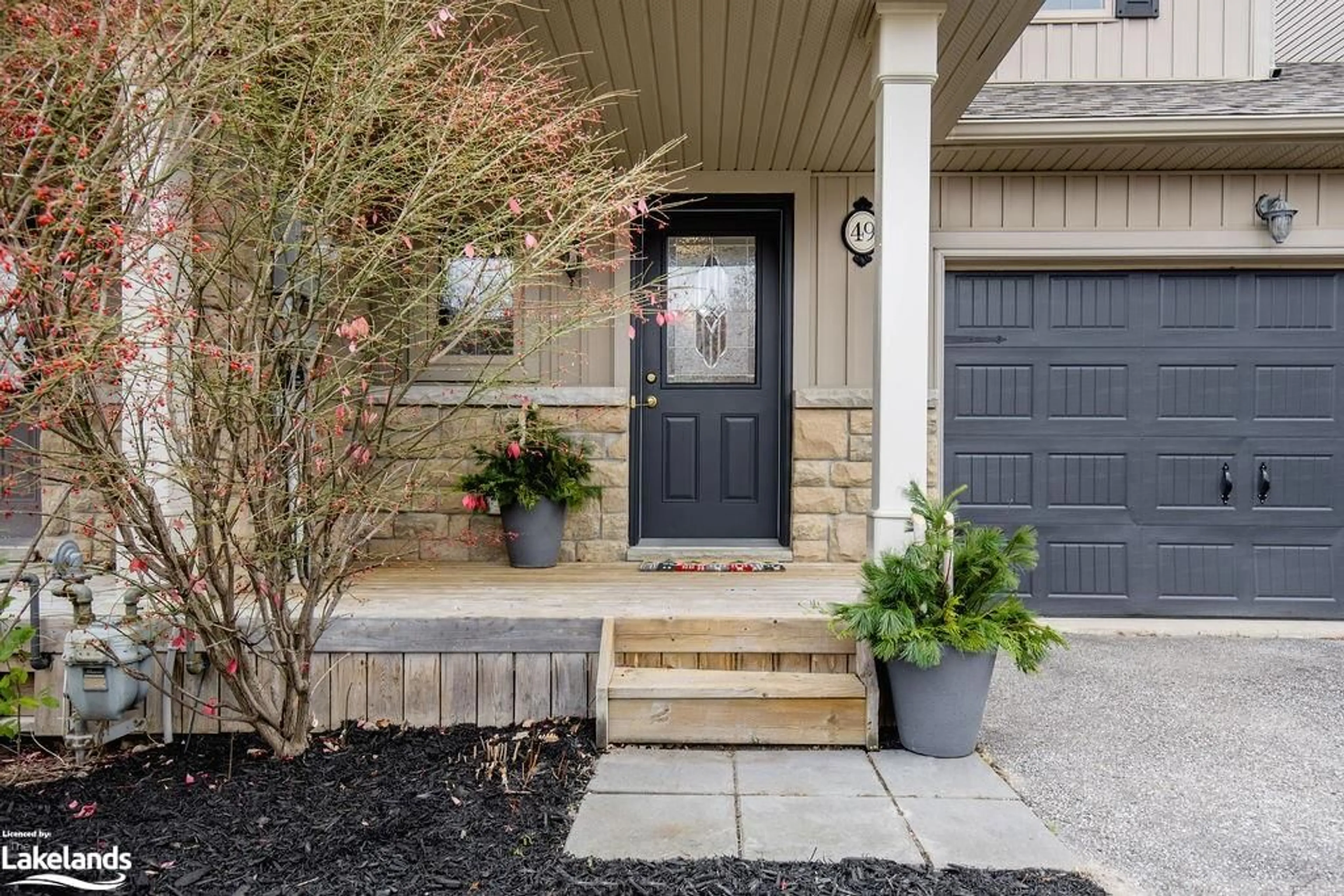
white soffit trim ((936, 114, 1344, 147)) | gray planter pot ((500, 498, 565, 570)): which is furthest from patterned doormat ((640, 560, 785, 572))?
white soffit trim ((936, 114, 1344, 147))

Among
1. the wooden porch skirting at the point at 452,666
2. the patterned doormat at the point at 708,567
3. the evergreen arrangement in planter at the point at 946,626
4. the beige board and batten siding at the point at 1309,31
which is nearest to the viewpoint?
the evergreen arrangement in planter at the point at 946,626

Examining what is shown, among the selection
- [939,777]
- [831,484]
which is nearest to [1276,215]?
[831,484]

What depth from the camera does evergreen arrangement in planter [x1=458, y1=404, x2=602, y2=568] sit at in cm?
405

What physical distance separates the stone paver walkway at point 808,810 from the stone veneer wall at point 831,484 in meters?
1.76

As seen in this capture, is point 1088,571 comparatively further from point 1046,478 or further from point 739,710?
point 739,710

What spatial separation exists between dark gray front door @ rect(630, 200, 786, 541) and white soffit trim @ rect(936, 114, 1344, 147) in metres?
1.16

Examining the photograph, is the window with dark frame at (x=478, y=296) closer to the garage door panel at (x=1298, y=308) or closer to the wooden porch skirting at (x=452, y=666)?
the wooden porch skirting at (x=452, y=666)

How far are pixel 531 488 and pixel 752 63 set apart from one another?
2.20m

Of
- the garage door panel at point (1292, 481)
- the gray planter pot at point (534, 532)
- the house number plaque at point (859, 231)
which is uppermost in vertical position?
the house number plaque at point (859, 231)

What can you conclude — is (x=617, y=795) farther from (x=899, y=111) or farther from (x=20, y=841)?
(x=899, y=111)

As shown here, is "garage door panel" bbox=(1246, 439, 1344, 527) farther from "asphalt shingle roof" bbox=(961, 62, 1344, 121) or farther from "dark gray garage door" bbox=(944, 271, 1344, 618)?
"asphalt shingle roof" bbox=(961, 62, 1344, 121)

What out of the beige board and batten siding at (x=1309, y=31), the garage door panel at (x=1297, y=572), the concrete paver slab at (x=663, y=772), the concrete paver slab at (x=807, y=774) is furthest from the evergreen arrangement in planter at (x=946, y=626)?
the beige board and batten siding at (x=1309, y=31)

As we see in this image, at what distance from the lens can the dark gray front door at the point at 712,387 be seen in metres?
4.48

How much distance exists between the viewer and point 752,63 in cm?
328
